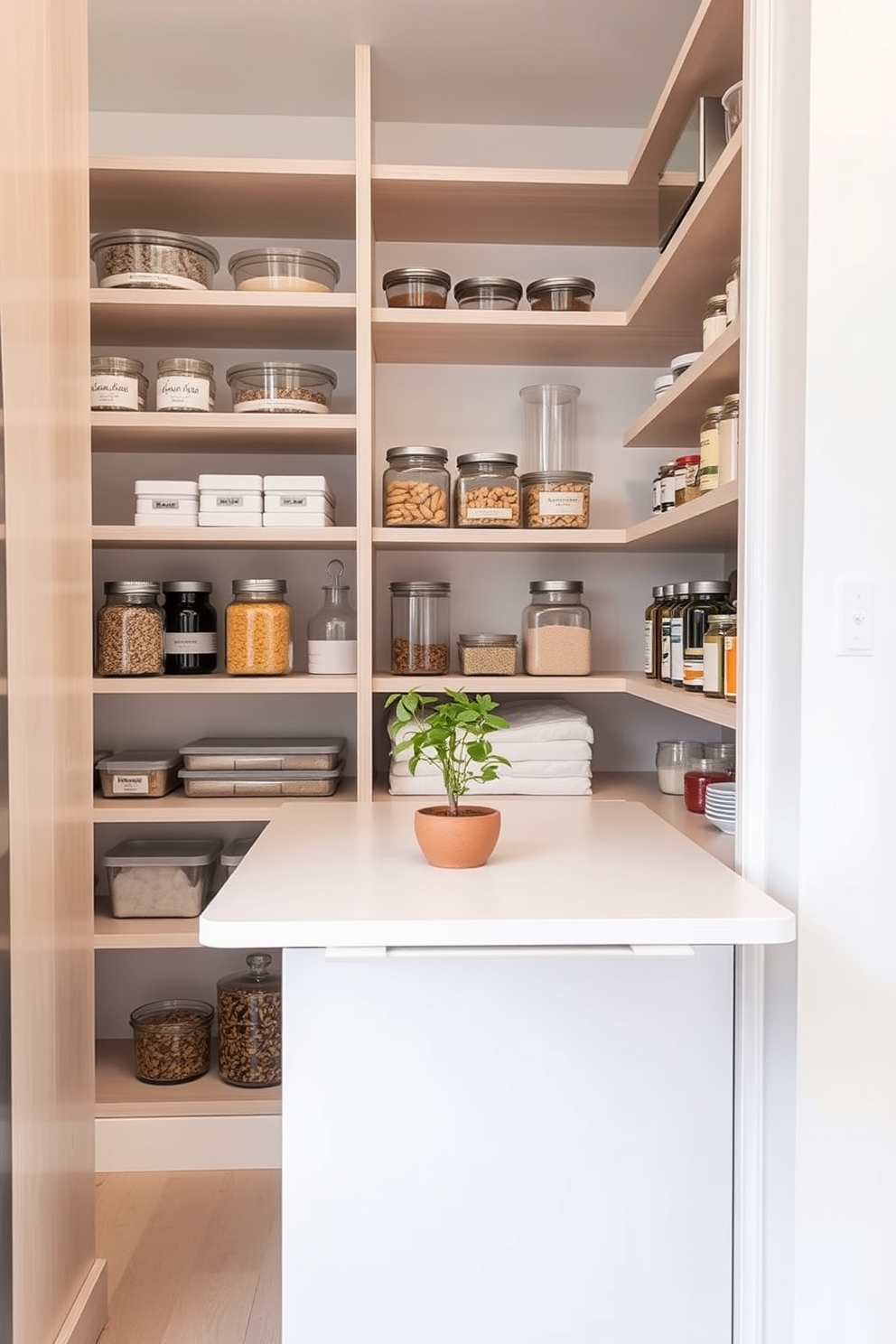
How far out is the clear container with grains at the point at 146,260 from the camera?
245 cm

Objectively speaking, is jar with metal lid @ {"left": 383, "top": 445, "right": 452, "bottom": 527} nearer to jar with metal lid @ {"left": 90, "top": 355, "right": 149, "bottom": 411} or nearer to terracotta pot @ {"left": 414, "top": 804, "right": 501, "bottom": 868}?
jar with metal lid @ {"left": 90, "top": 355, "right": 149, "bottom": 411}

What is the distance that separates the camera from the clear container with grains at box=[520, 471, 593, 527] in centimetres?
252

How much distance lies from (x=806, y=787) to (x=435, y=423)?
1.66 meters

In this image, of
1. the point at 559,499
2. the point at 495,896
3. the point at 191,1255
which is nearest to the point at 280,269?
the point at 559,499

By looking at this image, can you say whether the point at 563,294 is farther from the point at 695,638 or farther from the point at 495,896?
the point at 495,896

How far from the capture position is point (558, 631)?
8.45 feet

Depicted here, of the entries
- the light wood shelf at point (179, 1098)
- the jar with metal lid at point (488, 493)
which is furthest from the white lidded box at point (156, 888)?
the jar with metal lid at point (488, 493)

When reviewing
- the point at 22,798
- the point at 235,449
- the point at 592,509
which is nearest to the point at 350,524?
the point at 235,449

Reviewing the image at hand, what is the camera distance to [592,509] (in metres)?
2.88

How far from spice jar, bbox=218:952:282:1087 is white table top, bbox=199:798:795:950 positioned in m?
0.92

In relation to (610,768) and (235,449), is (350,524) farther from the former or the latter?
(610,768)

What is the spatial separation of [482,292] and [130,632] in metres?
1.09

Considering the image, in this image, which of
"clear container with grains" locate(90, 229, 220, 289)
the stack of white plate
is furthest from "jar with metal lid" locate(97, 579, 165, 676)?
the stack of white plate

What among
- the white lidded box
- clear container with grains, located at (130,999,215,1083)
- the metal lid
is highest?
the metal lid
